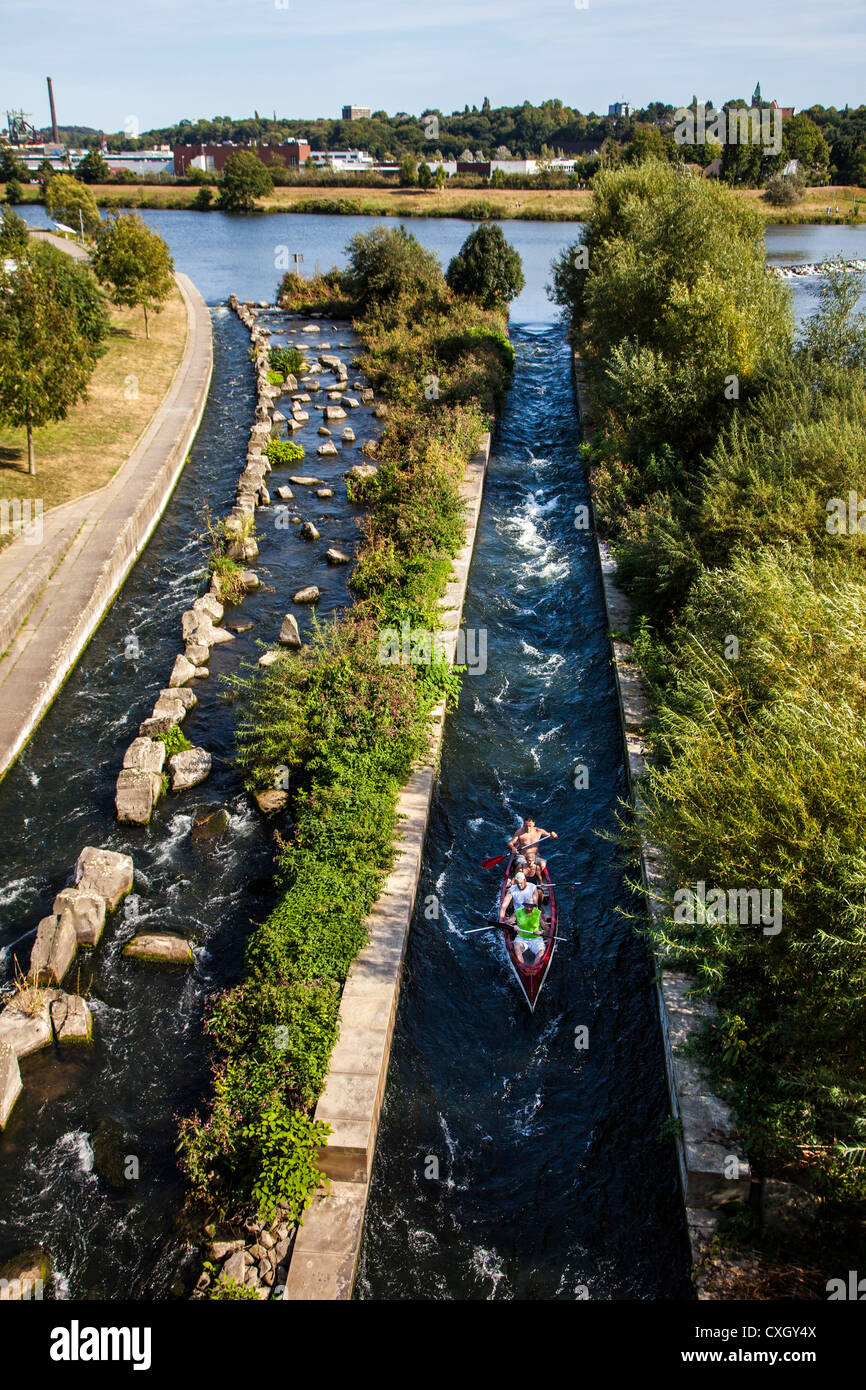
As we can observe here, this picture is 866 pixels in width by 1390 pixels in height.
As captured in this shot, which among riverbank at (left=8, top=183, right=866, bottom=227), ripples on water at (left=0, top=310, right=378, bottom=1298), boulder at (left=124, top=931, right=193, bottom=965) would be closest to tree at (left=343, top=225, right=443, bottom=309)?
ripples on water at (left=0, top=310, right=378, bottom=1298)

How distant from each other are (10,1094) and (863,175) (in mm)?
103652

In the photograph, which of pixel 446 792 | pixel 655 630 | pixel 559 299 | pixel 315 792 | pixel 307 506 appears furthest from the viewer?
pixel 559 299

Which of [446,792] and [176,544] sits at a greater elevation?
[176,544]

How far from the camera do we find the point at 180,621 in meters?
21.8

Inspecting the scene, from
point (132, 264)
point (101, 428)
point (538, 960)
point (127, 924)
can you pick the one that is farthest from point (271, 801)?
point (132, 264)

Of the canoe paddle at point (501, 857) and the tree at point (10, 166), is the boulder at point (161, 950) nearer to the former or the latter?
the canoe paddle at point (501, 857)

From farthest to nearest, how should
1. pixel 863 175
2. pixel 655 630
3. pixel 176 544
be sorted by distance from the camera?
pixel 863 175
pixel 176 544
pixel 655 630

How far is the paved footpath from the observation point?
59.2 feet

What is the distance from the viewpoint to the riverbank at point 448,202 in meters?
82.1

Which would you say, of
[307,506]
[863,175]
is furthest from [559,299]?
[863,175]

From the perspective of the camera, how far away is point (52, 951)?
41.7 ft

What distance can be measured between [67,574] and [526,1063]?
15.0m

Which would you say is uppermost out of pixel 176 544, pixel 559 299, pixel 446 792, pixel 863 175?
pixel 863 175

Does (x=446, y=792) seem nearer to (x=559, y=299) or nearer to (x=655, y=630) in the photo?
(x=655, y=630)
